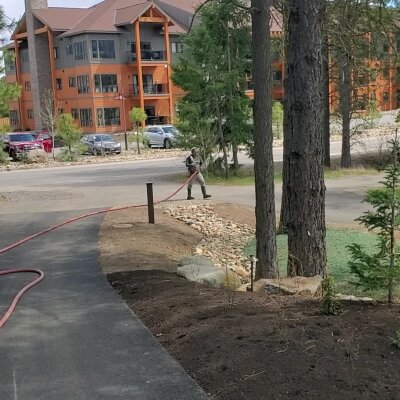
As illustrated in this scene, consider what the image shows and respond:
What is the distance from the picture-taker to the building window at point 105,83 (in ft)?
182

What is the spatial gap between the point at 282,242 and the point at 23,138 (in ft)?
102

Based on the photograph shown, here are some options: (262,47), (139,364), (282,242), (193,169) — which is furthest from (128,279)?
(193,169)

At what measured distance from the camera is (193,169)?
18.0 metres

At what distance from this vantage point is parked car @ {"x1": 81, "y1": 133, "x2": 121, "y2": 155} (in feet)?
131

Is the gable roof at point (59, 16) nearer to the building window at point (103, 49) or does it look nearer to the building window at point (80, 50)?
the building window at point (80, 50)

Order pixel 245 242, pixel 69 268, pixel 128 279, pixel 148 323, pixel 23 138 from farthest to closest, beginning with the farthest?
pixel 23 138, pixel 245 242, pixel 69 268, pixel 128 279, pixel 148 323

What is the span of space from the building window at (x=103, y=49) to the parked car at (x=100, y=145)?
1744 cm

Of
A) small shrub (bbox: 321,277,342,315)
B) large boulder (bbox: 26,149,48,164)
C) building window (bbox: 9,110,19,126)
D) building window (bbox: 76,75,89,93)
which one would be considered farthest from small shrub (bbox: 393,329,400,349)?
building window (bbox: 9,110,19,126)

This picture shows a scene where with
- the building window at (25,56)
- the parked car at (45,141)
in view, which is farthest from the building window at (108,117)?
the building window at (25,56)

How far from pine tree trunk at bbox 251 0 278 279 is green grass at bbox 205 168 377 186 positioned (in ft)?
47.4

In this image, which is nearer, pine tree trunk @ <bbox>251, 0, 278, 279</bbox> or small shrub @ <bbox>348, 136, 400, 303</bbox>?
small shrub @ <bbox>348, 136, 400, 303</bbox>

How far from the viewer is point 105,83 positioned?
184 ft

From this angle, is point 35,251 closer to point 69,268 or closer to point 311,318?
point 69,268

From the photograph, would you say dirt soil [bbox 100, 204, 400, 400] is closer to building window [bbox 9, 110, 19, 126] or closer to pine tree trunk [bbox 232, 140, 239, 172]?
pine tree trunk [bbox 232, 140, 239, 172]
